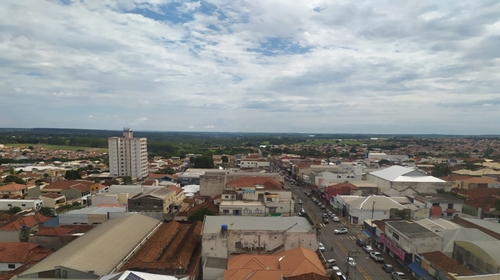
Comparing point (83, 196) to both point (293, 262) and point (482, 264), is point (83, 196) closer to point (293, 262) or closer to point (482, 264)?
point (293, 262)

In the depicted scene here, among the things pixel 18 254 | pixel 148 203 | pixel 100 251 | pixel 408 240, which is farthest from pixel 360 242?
→ pixel 18 254

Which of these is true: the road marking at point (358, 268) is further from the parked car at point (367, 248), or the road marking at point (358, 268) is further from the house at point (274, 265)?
the house at point (274, 265)

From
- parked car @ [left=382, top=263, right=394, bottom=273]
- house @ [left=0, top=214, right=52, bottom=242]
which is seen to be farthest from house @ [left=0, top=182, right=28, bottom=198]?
parked car @ [left=382, top=263, right=394, bottom=273]

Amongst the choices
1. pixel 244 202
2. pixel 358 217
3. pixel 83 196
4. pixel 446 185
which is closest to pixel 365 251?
pixel 358 217

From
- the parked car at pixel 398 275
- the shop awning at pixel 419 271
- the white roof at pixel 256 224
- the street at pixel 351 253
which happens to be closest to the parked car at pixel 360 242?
the street at pixel 351 253

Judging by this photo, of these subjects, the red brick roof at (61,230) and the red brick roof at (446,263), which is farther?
the red brick roof at (61,230)
